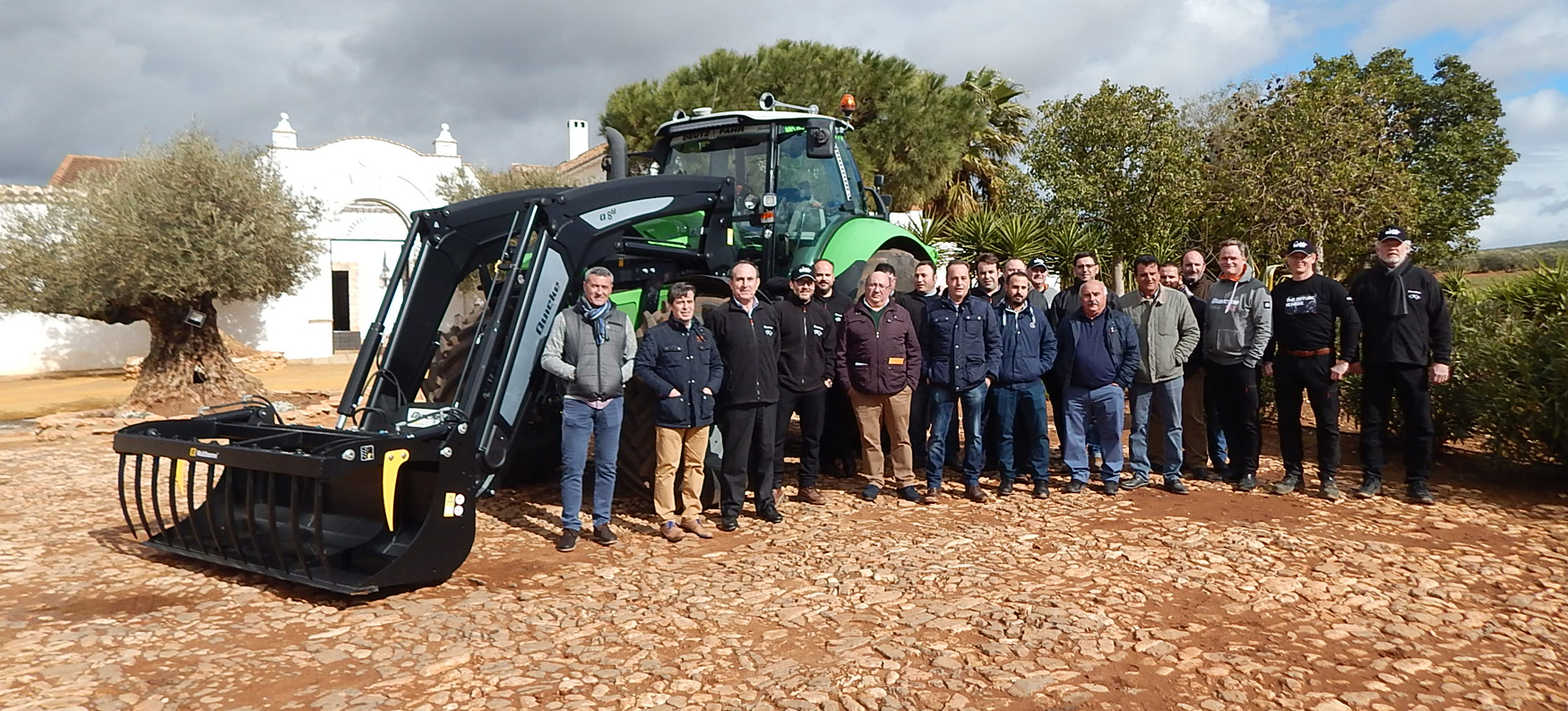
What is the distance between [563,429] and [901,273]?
3.51m

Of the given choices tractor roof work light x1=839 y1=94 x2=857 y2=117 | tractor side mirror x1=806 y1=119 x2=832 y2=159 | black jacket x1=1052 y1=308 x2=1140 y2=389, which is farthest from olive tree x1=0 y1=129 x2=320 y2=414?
black jacket x1=1052 y1=308 x2=1140 y2=389

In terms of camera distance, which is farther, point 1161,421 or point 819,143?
point 819,143

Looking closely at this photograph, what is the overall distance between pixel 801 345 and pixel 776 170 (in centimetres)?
177

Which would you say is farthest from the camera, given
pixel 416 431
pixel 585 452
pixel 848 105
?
pixel 848 105

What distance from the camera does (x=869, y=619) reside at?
4449 millimetres

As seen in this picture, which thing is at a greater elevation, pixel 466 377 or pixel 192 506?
pixel 466 377

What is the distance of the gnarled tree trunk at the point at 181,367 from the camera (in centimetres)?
1234

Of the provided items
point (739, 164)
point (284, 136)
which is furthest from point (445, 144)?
point (739, 164)

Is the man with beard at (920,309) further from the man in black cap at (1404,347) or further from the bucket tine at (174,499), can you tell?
the bucket tine at (174,499)

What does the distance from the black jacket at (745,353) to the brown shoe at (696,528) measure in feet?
2.44

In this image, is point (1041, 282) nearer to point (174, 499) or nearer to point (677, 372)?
point (677, 372)

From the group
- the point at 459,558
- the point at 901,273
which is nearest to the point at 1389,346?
the point at 901,273

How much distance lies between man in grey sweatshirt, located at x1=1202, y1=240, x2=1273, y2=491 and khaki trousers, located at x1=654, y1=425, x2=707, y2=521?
3781 mm

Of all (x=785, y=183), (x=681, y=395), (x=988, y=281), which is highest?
(x=785, y=183)
